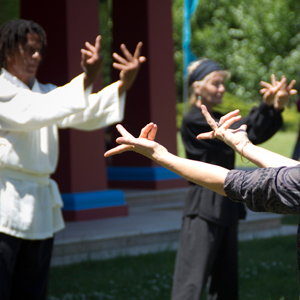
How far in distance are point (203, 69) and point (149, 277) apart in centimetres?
244

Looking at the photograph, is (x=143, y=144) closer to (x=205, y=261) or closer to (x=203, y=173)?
(x=203, y=173)

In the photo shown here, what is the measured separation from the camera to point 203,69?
3941 millimetres

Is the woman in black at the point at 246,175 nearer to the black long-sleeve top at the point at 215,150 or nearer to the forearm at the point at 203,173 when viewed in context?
the forearm at the point at 203,173

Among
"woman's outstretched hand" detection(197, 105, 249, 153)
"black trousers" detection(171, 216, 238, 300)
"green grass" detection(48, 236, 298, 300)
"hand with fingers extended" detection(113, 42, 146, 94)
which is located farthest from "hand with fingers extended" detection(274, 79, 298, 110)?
"green grass" detection(48, 236, 298, 300)

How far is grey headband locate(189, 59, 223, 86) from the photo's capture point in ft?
12.9

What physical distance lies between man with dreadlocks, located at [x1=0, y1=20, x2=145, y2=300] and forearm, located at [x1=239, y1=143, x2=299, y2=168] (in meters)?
1.14

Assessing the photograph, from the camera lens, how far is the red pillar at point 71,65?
7809 mm

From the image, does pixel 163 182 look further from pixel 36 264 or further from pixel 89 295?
pixel 36 264

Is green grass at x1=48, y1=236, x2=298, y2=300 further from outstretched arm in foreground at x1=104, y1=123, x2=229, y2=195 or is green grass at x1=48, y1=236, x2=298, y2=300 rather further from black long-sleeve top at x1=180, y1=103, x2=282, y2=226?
outstretched arm in foreground at x1=104, y1=123, x2=229, y2=195

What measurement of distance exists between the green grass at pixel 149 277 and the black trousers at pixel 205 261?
43.7 inches

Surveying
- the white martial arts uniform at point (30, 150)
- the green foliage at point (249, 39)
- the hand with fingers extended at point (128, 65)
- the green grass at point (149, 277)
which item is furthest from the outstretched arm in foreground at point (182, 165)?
the green foliage at point (249, 39)

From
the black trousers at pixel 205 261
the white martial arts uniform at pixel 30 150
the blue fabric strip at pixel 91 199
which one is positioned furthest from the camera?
the blue fabric strip at pixel 91 199

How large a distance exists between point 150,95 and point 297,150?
5139 mm

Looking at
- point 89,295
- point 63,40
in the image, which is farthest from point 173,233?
point 63,40
